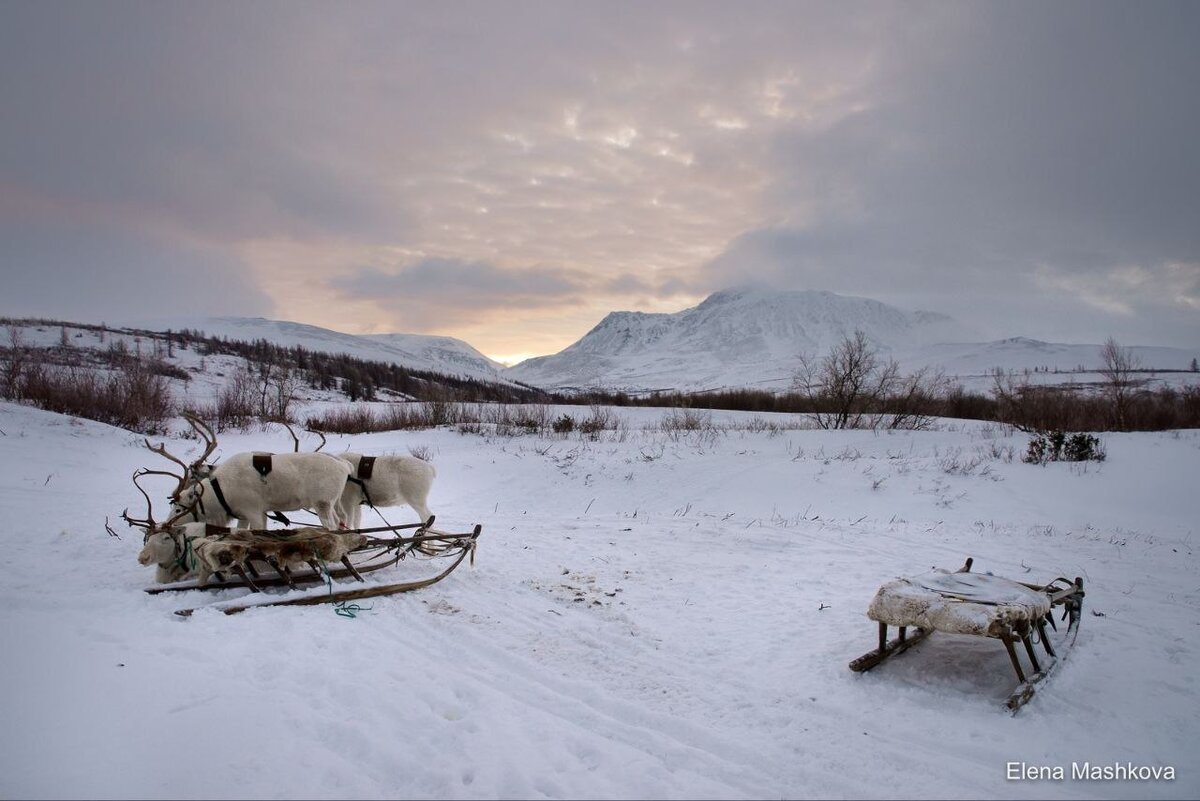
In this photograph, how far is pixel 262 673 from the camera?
149 inches

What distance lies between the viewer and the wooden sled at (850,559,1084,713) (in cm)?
396

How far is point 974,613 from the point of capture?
400 cm

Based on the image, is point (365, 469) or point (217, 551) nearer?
point (217, 551)

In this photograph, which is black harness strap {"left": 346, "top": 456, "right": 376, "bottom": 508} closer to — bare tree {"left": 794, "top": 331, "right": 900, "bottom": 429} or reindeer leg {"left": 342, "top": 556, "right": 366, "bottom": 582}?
reindeer leg {"left": 342, "top": 556, "right": 366, "bottom": 582}

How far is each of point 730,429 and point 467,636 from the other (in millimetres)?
18828

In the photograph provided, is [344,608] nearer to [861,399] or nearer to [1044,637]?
[1044,637]

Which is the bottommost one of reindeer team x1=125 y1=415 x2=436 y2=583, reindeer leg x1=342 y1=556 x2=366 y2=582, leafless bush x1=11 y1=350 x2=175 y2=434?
reindeer leg x1=342 y1=556 x2=366 y2=582

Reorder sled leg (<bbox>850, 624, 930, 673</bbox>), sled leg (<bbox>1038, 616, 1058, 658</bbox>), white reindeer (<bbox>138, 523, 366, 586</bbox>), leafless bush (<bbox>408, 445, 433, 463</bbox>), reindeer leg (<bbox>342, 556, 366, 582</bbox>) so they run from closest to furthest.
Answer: sled leg (<bbox>1038, 616, 1058, 658</bbox>) → sled leg (<bbox>850, 624, 930, 673</bbox>) → white reindeer (<bbox>138, 523, 366, 586</bbox>) → reindeer leg (<bbox>342, 556, 366, 582</bbox>) → leafless bush (<bbox>408, 445, 433, 463</bbox>)

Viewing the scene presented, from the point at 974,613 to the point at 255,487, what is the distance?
6.93 metres

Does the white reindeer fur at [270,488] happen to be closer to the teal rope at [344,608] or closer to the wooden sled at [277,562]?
the wooden sled at [277,562]

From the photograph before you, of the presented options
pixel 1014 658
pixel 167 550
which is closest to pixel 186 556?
pixel 167 550

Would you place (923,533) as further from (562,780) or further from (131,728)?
(131,728)

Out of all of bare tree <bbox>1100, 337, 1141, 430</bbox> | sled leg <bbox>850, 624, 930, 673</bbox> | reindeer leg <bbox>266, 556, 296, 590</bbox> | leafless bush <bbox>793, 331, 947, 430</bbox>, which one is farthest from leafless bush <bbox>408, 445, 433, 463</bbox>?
bare tree <bbox>1100, 337, 1141, 430</bbox>

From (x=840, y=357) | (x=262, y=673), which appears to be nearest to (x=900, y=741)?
(x=262, y=673)
